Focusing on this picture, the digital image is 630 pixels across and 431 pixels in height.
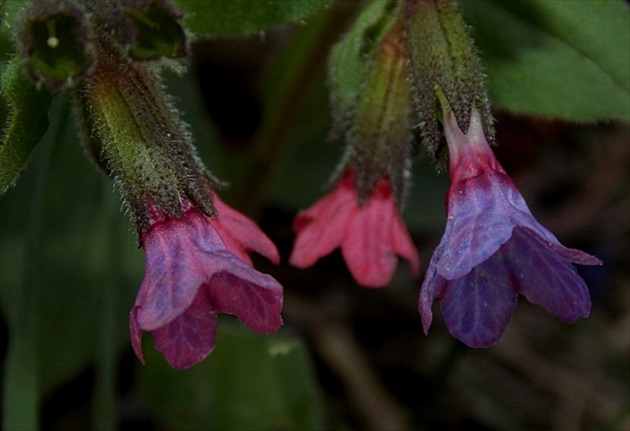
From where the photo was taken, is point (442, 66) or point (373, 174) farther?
point (373, 174)

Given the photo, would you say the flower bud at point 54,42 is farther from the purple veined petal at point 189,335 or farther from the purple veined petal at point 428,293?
the purple veined petal at point 428,293

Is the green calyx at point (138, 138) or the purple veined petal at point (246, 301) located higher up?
the green calyx at point (138, 138)

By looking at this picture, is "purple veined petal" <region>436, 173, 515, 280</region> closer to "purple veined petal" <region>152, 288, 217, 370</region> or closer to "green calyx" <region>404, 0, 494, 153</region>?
"green calyx" <region>404, 0, 494, 153</region>

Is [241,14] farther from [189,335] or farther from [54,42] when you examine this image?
[189,335]

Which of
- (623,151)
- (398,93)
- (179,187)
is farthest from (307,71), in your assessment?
(623,151)

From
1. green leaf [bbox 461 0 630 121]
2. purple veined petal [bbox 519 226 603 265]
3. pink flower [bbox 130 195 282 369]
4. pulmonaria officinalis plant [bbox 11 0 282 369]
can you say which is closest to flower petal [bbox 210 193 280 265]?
pulmonaria officinalis plant [bbox 11 0 282 369]

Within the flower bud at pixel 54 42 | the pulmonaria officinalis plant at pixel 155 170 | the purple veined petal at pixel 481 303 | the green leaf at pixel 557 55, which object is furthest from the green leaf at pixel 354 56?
the flower bud at pixel 54 42

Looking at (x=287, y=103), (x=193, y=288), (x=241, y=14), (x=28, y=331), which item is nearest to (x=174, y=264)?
(x=193, y=288)

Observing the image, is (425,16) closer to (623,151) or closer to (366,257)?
(366,257)
